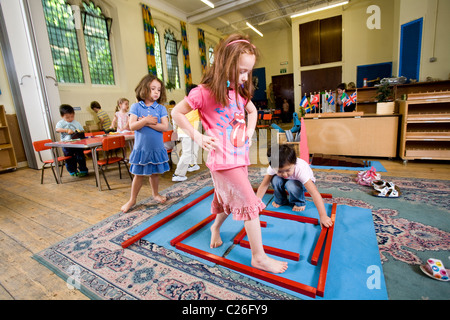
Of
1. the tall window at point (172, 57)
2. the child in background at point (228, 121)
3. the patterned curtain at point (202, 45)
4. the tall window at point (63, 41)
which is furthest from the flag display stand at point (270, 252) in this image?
the patterned curtain at point (202, 45)

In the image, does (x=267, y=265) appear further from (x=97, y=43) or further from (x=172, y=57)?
(x=172, y=57)

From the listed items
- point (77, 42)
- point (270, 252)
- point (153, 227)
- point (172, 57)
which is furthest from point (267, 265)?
point (172, 57)

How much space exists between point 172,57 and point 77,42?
12.1ft

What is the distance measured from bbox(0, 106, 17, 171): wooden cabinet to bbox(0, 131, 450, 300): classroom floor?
0.62 meters

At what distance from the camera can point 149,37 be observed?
7.82 m

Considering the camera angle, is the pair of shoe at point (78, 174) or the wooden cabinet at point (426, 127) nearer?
the wooden cabinet at point (426, 127)

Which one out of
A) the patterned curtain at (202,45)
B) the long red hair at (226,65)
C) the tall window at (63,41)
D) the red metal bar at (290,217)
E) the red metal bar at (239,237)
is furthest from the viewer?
the patterned curtain at (202,45)

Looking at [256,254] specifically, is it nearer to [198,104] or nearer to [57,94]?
[198,104]

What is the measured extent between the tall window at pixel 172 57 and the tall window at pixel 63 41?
3414 millimetres

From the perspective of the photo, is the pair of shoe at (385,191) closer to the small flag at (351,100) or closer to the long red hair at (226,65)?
the long red hair at (226,65)

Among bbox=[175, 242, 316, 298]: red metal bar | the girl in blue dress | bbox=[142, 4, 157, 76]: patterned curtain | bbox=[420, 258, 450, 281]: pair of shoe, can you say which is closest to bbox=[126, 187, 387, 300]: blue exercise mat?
bbox=[175, 242, 316, 298]: red metal bar

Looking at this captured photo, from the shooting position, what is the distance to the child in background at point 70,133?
3.83 metres
